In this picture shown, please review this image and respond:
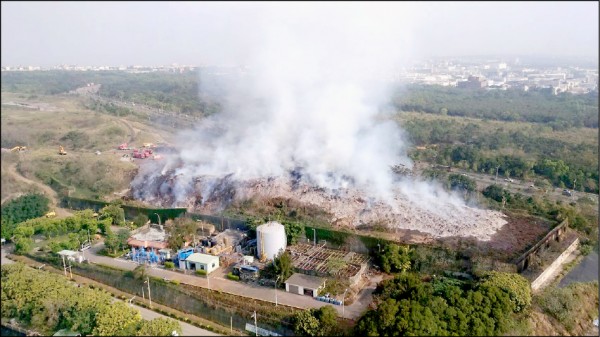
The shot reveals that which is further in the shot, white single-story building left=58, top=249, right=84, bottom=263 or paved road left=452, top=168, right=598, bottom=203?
paved road left=452, top=168, right=598, bottom=203

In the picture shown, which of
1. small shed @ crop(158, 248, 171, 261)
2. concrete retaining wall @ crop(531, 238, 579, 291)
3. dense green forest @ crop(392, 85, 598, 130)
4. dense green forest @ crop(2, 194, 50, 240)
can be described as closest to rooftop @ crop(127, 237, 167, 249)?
small shed @ crop(158, 248, 171, 261)

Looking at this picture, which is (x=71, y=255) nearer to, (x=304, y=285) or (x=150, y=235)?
(x=150, y=235)

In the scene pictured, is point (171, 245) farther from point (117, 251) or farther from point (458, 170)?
point (458, 170)

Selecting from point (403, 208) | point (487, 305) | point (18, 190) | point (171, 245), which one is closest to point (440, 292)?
point (487, 305)

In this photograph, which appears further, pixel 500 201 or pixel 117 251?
pixel 500 201

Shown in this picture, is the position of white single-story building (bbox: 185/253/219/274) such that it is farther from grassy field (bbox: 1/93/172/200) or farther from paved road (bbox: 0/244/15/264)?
grassy field (bbox: 1/93/172/200)

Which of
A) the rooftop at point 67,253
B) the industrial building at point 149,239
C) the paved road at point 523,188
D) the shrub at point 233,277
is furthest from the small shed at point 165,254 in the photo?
the paved road at point 523,188
